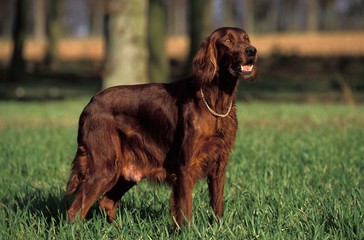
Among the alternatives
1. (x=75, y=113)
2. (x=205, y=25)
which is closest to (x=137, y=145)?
(x=75, y=113)

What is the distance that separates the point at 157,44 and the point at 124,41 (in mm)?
9282

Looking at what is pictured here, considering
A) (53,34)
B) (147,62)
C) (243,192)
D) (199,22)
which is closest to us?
(243,192)

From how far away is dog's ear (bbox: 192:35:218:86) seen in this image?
4.86m

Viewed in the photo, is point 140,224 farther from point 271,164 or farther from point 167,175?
point 271,164

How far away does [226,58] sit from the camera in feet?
16.0

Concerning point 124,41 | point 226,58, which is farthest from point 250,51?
point 124,41

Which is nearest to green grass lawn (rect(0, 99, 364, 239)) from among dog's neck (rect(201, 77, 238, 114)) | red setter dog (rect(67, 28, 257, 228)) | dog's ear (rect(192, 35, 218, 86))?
red setter dog (rect(67, 28, 257, 228))

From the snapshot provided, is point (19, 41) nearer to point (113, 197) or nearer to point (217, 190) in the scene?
point (113, 197)

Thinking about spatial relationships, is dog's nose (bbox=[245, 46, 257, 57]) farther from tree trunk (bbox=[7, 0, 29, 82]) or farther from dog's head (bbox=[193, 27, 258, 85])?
tree trunk (bbox=[7, 0, 29, 82])

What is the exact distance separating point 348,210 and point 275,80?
2447cm

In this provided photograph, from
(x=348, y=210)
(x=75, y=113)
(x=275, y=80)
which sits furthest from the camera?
(x=275, y=80)

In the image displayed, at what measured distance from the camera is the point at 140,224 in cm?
487

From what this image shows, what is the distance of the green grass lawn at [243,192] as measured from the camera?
4.68m

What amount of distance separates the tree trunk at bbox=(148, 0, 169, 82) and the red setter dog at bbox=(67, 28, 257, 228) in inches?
616
